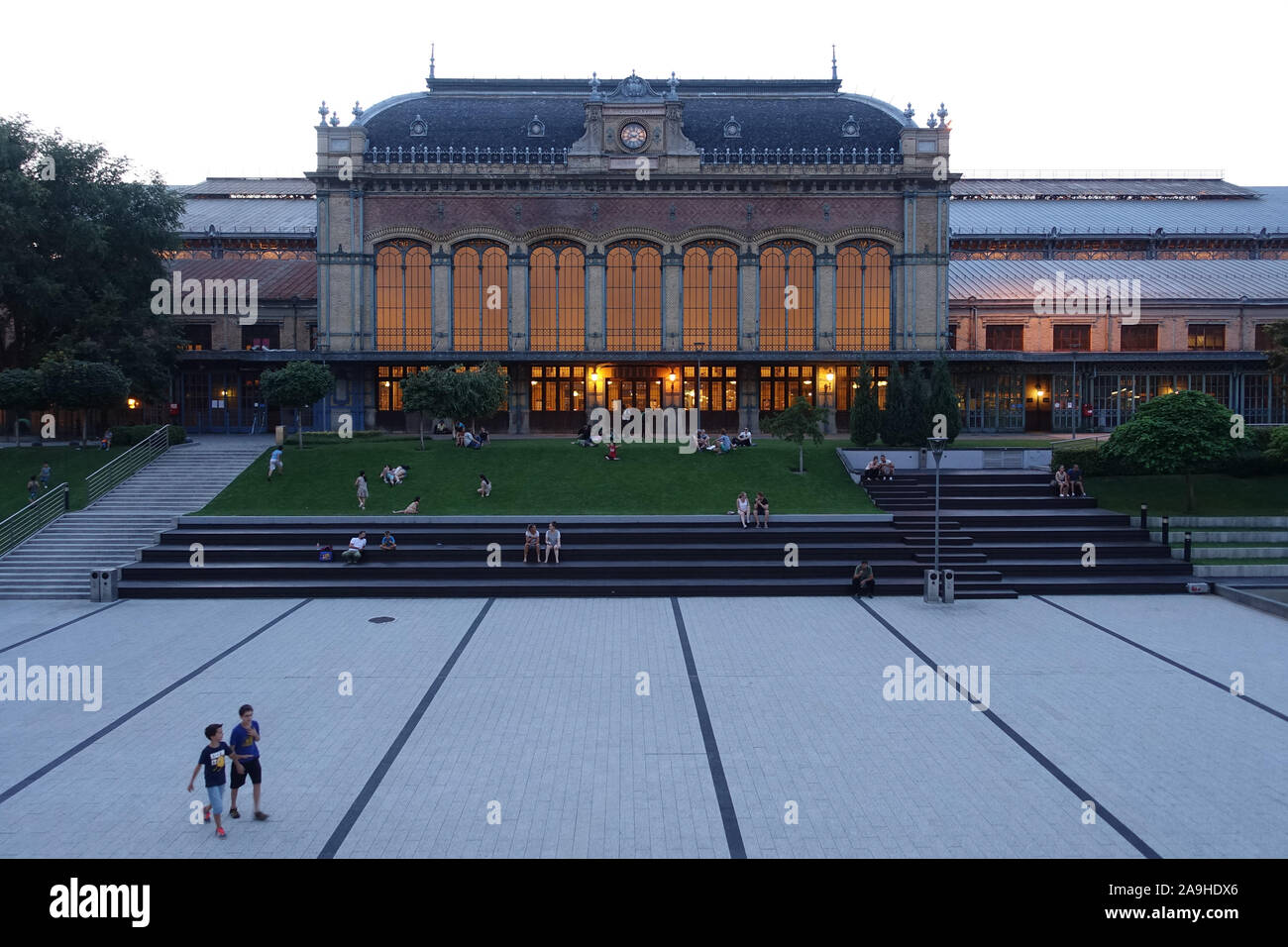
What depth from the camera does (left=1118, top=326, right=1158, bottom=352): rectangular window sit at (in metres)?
52.9

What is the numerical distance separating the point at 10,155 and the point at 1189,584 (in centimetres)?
5174

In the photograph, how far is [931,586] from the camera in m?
24.0

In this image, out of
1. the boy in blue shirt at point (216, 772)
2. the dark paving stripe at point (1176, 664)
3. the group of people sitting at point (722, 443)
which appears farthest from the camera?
the group of people sitting at point (722, 443)

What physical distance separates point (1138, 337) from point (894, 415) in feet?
92.5

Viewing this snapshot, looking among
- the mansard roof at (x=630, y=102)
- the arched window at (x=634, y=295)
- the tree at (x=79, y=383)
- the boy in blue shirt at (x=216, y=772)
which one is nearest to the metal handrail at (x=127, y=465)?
the tree at (x=79, y=383)

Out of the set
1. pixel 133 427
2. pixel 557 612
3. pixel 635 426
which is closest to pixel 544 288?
pixel 635 426

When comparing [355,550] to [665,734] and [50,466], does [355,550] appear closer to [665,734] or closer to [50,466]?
[665,734]

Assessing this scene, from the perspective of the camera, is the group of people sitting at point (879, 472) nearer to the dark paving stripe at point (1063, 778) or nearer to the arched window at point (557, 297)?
the dark paving stripe at point (1063, 778)
